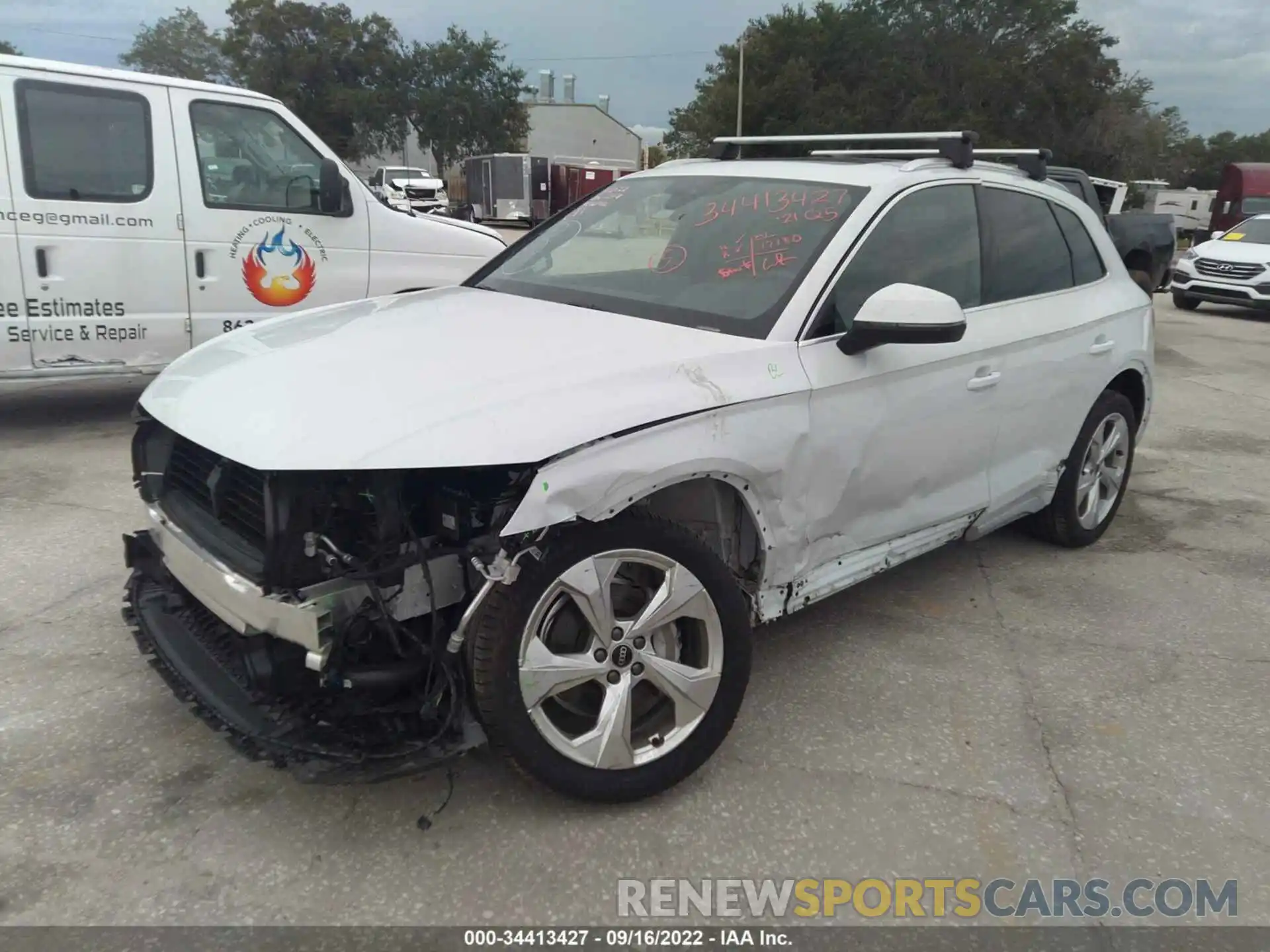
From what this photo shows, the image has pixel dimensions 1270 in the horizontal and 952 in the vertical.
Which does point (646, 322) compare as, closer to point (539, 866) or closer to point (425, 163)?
point (539, 866)

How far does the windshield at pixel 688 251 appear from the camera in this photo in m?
3.12

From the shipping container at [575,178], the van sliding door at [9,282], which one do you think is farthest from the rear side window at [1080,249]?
the shipping container at [575,178]

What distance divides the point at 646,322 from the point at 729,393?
0.49 meters

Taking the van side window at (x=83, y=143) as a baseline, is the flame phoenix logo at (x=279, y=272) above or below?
below

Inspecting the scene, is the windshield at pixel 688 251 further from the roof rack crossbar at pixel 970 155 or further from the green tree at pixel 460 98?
the green tree at pixel 460 98

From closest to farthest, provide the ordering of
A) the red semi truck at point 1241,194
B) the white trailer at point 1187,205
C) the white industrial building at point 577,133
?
the red semi truck at point 1241,194 → the white trailer at point 1187,205 → the white industrial building at point 577,133

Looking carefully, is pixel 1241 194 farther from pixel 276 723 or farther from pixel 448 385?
pixel 276 723

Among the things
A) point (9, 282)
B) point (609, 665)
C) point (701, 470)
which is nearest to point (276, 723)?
point (609, 665)

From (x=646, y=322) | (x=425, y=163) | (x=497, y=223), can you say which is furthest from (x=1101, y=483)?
(x=425, y=163)

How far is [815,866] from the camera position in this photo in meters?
2.51

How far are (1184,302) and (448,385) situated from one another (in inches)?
691

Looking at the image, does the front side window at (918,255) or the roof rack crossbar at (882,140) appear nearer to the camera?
the front side window at (918,255)

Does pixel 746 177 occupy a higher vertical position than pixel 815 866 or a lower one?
higher
